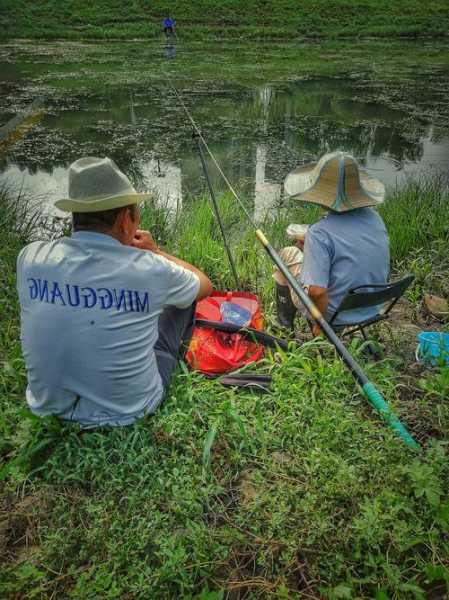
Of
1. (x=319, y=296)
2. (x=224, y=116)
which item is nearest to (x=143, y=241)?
(x=319, y=296)

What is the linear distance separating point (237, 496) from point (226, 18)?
22.1 meters

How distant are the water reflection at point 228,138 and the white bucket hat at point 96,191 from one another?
7.55 ft

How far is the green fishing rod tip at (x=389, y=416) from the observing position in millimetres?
1254

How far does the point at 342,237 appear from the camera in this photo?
172 cm

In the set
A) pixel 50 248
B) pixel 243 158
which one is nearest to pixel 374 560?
pixel 50 248

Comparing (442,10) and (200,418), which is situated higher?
(442,10)

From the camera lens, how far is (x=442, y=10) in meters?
19.8

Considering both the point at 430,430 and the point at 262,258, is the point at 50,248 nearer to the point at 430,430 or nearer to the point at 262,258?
the point at 430,430

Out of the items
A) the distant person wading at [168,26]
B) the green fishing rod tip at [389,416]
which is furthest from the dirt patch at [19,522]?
the distant person wading at [168,26]

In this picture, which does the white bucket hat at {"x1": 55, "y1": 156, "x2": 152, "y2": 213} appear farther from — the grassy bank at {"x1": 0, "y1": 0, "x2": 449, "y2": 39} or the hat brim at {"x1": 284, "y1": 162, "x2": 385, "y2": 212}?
the grassy bank at {"x1": 0, "y1": 0, "x2": 449, "y2": 39}

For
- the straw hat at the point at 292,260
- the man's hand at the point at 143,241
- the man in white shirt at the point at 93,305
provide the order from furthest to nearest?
1. the straw hat at the point at 292,260
2. the man's hand at the point at 143,241
3. the man in white shirt at the point at 93,305

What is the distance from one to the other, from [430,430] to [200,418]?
2.46 ft

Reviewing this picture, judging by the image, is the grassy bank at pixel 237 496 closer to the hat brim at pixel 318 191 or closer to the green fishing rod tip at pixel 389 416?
the green fishing rod tip at pixel 389 416

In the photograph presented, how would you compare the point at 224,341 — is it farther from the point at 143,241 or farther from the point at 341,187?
the point at 341,187
